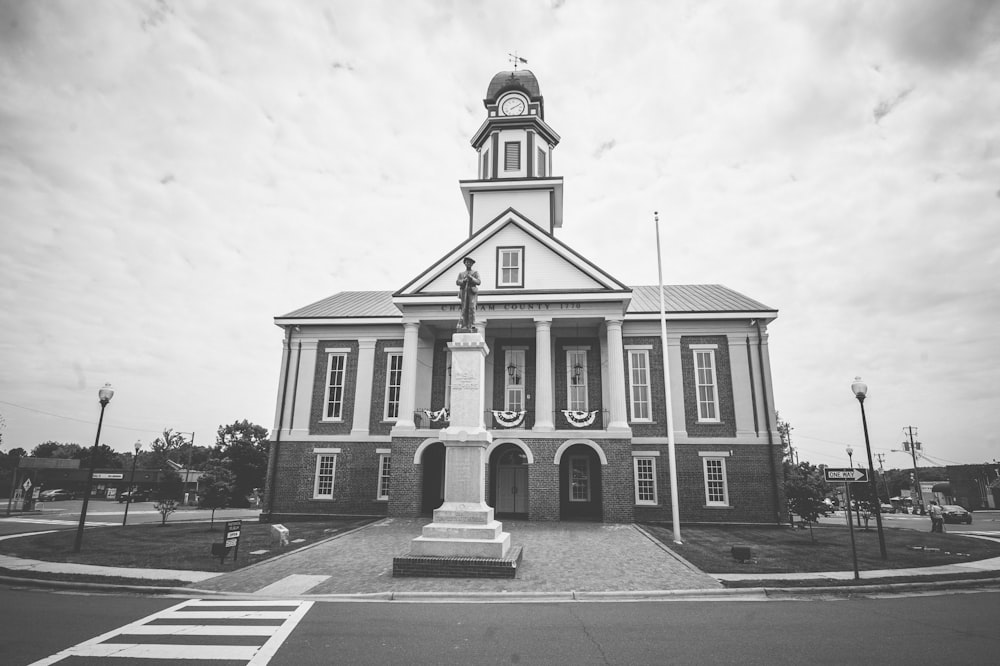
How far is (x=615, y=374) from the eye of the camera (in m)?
23.8

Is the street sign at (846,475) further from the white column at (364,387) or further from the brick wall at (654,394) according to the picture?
the white column at (364,387)

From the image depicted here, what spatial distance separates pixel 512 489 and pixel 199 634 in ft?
62.9

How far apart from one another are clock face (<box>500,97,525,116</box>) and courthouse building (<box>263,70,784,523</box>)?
4.96 meters

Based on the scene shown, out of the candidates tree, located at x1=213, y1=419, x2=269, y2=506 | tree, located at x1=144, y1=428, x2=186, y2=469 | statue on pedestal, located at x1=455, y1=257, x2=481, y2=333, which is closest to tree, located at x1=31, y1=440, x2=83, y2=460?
tree, located at x1=144, y1=428, x2=186, y2=469

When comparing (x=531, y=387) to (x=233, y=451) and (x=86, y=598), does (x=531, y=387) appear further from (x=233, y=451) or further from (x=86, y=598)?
(x=233, y=451)

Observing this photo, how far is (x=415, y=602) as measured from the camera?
984cm

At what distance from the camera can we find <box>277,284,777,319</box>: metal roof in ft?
91.2

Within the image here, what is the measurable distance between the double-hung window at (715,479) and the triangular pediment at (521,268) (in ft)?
31.6

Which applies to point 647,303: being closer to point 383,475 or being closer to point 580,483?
point 580,483

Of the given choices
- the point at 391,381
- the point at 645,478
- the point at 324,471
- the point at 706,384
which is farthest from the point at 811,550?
the point at 324,471

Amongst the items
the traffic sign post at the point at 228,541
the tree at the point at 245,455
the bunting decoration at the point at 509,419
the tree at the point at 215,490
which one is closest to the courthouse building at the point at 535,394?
the bunting decoration at the point at 509,419

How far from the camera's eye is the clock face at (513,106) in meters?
31.4

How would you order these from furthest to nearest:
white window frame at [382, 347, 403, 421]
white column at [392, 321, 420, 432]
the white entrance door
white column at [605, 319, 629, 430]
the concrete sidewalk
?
white window frame at [382, 347, 403, 421] → the white entrance door → white column at [392, 321, 420, 432] → white column at [605, 319, 629, 430] → the concrete sidewalk

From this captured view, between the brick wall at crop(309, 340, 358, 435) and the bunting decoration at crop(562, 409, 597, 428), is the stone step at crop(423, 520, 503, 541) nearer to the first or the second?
the bunting decoration at crop(562, 409, 597, 428)
